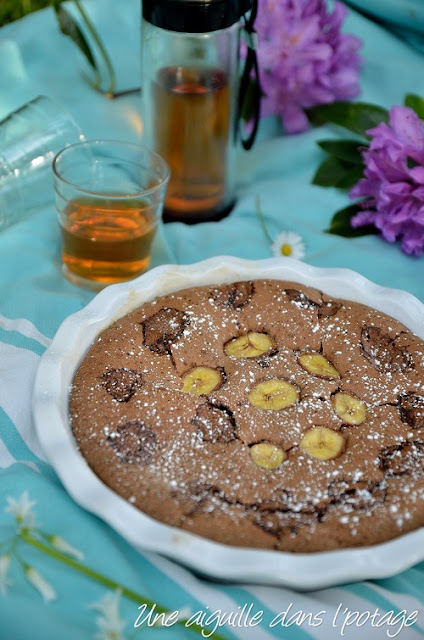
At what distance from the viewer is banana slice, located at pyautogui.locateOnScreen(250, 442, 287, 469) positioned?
1140 millimetres

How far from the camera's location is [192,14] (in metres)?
1.58

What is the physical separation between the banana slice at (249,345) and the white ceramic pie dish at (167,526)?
0.54 ft

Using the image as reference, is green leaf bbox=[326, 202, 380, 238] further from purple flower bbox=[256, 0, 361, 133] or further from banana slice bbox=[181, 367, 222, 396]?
banana slice bbox=[181, 367, 222, 396]

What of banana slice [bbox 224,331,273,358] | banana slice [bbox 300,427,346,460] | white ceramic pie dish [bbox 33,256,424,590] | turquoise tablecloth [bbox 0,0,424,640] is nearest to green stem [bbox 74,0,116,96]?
turquoise tablecloth [bbox 0,0,424,640]

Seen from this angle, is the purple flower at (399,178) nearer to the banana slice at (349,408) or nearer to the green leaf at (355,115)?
the green leaf at (355,115)

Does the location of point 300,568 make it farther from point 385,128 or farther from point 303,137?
point 303,137

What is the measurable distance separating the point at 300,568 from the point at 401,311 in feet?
1.97

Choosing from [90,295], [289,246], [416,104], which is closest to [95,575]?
[90,295]

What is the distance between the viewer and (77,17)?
7.43ft

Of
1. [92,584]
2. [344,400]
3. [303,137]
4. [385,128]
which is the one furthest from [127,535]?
[303,137]

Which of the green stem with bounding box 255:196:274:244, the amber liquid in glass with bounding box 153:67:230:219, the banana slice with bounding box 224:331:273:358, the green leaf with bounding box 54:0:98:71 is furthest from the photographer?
the green leaf with bounding box 54:0:98:71

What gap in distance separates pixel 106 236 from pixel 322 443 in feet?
2.08

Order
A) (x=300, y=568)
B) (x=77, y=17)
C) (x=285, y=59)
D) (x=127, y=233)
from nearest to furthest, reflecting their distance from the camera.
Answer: (x=300, y=568), (x=127, y=233), (x=285, y=59), (x=77, y=17)

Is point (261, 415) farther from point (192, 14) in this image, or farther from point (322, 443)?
point (192, 14)
